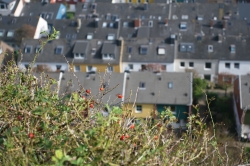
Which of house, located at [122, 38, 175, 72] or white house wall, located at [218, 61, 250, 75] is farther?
white house wall, located at [218, 61, 250, 75]

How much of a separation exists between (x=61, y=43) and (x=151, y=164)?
31.0 m

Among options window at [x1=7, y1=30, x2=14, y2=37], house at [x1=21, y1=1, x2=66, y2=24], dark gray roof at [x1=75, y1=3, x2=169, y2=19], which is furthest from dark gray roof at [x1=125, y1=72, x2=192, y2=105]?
house at [x1=21, y1=1, x2=66, y2=24]

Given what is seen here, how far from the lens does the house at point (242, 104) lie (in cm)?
2441

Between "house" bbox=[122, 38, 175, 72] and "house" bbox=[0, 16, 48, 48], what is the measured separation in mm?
10258

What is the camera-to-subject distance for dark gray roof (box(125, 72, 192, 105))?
2527 centimetres

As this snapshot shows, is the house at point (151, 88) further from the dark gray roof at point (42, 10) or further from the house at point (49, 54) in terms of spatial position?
the dark gray roof at point (42, 10)

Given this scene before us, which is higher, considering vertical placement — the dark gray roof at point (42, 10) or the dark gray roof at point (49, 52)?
the dark gray roof at point (42, 10)

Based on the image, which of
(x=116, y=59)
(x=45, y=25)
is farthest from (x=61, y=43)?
(x=45, y=25)

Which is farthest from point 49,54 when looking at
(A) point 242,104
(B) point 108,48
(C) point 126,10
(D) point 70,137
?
(D) point 70,137

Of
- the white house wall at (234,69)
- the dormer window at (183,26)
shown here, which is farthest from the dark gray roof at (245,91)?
the dormer window at (183,26)

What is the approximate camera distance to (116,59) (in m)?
33.1

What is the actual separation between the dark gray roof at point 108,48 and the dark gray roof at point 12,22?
9538mm

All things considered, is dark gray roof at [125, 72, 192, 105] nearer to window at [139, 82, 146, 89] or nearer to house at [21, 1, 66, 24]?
window at [139, 82, 146, 89]

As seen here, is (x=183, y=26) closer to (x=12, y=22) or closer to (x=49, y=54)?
(x=49, y=54)
